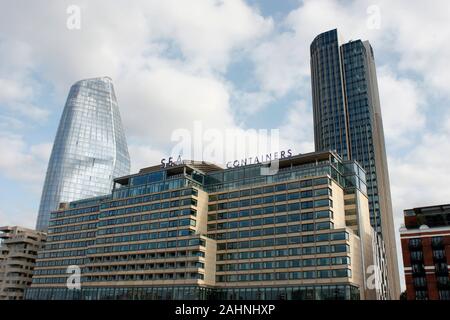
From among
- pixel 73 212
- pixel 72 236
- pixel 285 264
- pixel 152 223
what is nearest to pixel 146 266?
pixel 152 223

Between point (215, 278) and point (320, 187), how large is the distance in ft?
125

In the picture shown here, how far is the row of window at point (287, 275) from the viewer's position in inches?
3869

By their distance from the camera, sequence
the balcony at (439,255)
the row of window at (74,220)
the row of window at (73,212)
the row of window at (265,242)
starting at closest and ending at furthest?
the balcony at (439,255), the row of window at (265,242), the row of window at (74,220), the row of window at (73,212)

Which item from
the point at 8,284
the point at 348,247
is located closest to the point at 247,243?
the point at 348,247

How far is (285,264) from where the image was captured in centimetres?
10575

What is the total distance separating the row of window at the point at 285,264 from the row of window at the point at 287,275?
5.49 ft

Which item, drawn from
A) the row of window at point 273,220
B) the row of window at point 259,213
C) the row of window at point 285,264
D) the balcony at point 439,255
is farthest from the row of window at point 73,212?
the balcony at point 439,255

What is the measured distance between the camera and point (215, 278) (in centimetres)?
11550

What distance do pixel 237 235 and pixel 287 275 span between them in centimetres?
1836

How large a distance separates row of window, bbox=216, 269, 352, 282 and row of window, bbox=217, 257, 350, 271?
1672 mm

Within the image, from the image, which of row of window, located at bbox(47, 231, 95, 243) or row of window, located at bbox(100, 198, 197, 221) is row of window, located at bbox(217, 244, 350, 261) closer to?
row of window, located at bbox(100, 198, 197, 221)

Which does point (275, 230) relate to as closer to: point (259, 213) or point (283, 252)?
point (283, 252)

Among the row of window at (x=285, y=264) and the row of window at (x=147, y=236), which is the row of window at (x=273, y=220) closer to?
the row of window at (x=147, y=236)
